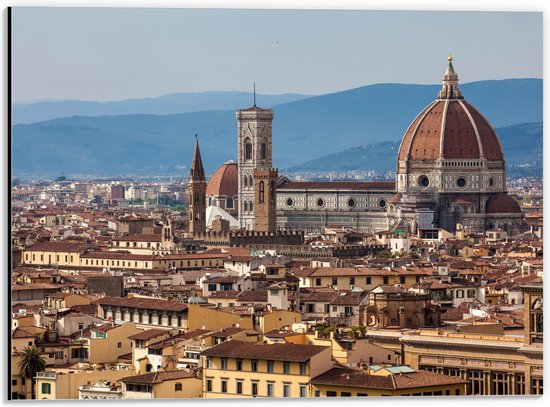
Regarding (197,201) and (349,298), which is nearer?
(349,298)

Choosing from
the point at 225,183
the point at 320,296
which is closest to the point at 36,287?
the point at 320,296

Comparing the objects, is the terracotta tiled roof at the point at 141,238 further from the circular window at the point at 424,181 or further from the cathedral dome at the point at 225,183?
the cathedral dome at the point at 225,183

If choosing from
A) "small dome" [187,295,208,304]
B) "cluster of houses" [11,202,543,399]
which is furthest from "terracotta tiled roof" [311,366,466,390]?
"small dome" [187,295,208,304]

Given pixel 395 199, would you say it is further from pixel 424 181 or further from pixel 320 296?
pixel 320 296

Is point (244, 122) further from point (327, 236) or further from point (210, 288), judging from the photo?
point (210, 288)

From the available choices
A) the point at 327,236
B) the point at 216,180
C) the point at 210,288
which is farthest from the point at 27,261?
the point at 216,180

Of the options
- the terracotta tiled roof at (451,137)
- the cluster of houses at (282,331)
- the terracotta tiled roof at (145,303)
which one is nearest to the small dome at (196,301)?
the cluster of houses at (282,331)
